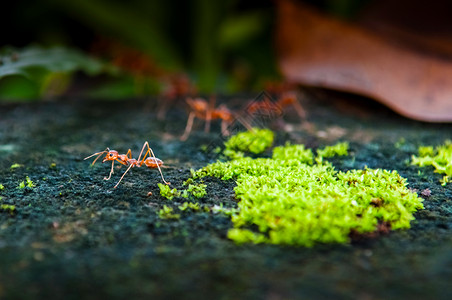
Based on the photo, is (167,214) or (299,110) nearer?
(167,214)

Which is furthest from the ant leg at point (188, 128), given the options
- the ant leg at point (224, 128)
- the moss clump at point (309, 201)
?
the moss clump at point (309, 201)

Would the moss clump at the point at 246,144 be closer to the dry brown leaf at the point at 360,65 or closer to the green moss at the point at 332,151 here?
the green moss at the point at 332,151

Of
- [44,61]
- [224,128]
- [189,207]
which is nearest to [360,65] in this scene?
[224,128]

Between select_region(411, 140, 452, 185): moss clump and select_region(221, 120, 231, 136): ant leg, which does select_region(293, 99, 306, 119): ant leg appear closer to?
select_region(221, 120, 231, 136): ant leg

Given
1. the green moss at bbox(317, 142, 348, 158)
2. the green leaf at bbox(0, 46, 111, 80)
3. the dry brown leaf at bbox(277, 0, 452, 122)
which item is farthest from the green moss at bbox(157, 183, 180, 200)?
the dry brown leaf at bbox(277, 0, 452, 122)

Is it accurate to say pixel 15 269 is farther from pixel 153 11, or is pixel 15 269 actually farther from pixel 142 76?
pixel 153 11

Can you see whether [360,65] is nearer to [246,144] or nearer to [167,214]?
[246,144]

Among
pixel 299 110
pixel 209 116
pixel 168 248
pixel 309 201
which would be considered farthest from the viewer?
pixel 299 110
